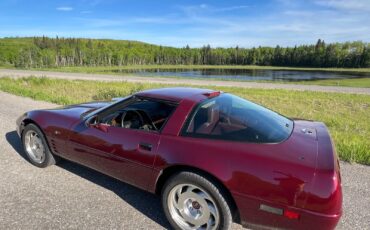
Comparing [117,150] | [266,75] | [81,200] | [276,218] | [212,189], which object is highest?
[117,150]

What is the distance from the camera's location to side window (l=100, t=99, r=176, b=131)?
10.3 feet

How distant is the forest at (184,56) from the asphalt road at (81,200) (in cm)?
9017

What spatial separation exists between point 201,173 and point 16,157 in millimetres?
3600

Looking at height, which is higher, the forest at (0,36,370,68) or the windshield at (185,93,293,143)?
the forest at (0,36,370,68)

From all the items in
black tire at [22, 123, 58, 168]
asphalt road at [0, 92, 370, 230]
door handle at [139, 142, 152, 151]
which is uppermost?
door handle at [139, 142, 152, 151]

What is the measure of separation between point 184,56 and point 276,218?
153229mm

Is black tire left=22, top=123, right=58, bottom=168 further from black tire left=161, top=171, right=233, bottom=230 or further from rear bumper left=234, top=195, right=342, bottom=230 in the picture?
rear bumper left=234, top=195, right=342, bottom=230

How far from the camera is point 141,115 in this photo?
132 inches

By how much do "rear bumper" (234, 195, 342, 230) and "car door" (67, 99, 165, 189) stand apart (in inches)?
39.5

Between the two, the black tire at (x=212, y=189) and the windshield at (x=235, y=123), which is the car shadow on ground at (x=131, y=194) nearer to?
the black tire at (x=212, y=189)

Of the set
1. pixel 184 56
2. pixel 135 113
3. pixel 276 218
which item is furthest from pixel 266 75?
pixel 184 56

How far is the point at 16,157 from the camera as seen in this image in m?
4.69

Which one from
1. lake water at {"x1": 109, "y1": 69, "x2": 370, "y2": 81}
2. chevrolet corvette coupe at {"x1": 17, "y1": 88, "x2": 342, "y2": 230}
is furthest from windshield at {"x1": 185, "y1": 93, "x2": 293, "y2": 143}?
lake water at {"x1": 109, "y1": 69, "x2": 370, "y2": 81}

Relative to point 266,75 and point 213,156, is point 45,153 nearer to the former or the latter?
point 213,156
